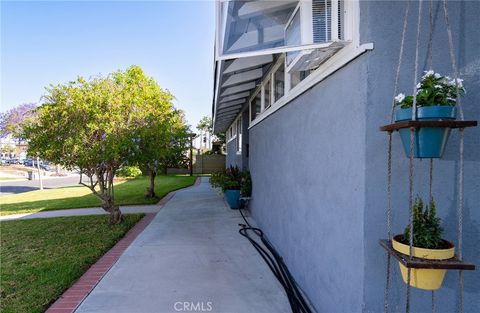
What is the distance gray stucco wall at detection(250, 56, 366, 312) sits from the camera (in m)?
2.16

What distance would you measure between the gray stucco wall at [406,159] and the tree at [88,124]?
17.8ft

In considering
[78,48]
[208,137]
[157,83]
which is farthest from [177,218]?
[208,137]

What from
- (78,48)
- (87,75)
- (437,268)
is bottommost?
(437,268)

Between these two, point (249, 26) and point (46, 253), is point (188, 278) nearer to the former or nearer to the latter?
point (46, 253)

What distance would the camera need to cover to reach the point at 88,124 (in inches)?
230

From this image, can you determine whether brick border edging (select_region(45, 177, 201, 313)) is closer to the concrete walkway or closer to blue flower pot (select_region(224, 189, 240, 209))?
the concrete walkway

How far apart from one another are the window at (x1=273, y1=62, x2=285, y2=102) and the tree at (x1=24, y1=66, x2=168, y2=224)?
333 centimetres

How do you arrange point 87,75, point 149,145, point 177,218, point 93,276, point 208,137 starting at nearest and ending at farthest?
point 93,276
point 87,75
point 149,145
point 177,218
point 208,137

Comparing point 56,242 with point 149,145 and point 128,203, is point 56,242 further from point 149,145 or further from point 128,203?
point 128,203

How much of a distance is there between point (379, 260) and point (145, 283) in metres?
2.99

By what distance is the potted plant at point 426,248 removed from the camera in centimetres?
158

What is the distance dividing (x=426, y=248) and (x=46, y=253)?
5.95 m

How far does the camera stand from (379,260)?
80.5 inches

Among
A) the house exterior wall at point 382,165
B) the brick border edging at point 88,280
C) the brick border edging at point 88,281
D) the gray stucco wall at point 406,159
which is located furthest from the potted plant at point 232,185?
the gray stucco wall at point 406,159
